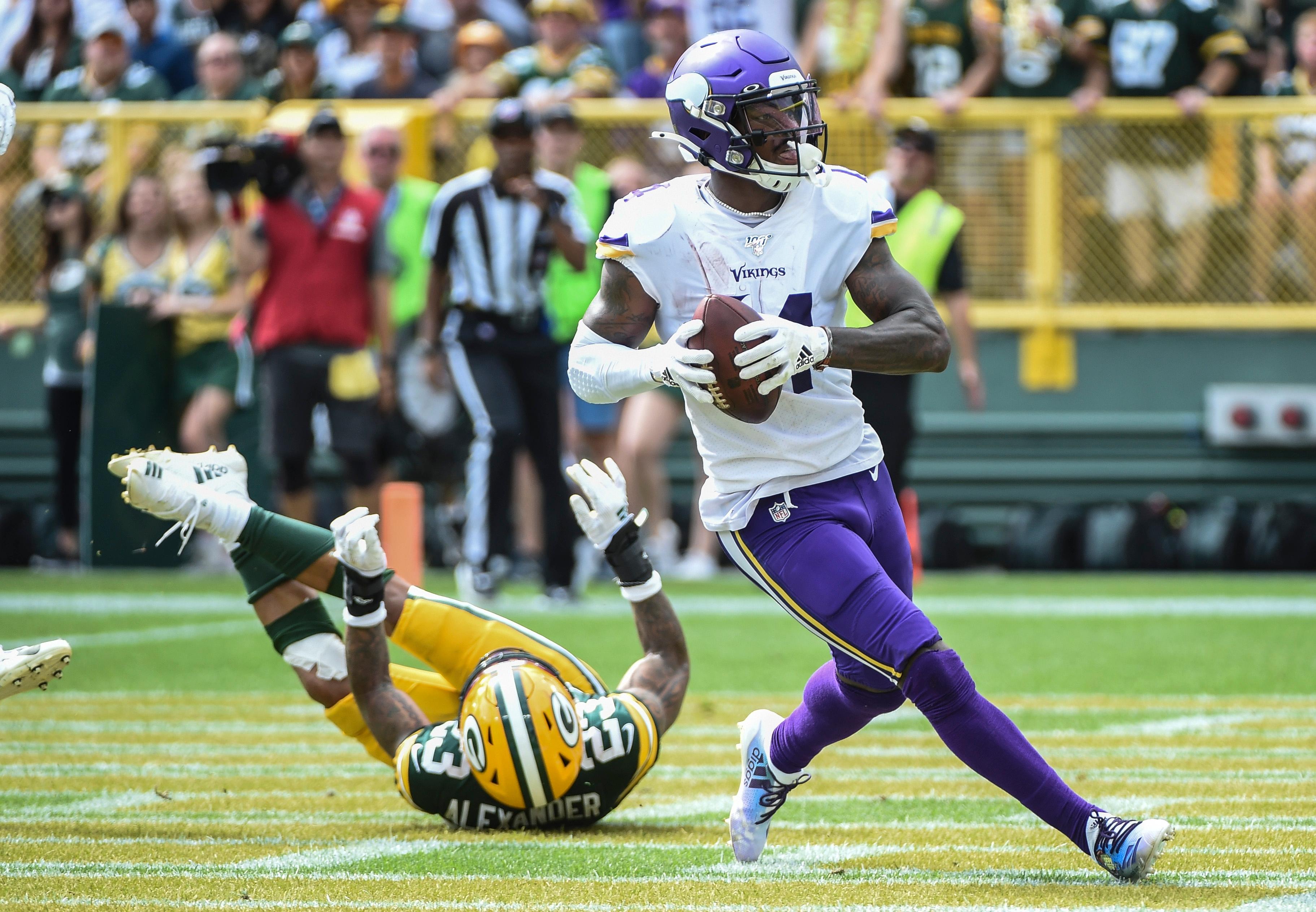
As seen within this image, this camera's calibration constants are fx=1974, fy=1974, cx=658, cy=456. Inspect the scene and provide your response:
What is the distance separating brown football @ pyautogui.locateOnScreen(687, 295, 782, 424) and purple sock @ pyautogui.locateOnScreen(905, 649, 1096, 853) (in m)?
0.63

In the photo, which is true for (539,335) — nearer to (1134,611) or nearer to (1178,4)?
(1134,611)

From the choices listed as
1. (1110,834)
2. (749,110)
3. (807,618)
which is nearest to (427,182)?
(749,110)

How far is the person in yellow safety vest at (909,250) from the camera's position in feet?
28.9

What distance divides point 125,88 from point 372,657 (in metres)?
10.7

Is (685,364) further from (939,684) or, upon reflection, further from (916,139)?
(916,139)

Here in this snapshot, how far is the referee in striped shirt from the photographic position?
9977 mm

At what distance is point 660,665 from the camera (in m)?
4.92

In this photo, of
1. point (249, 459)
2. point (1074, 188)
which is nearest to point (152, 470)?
point (249, 459)

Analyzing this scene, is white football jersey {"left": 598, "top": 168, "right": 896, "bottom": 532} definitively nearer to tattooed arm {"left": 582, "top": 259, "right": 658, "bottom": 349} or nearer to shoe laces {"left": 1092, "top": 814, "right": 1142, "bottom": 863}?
tattooed arm {"left": 582, "top": 259, "right": 658, "bottom": 349}

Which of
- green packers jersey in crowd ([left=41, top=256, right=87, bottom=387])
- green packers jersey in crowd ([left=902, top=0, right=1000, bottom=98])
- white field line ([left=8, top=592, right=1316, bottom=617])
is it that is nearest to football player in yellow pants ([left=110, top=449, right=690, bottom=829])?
white field line ([left=8, top=592, right=1316, bottom=617])

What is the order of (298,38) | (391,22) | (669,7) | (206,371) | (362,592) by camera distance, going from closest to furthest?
(362,592) → (669,7) → (206,371) → (391,22) → (298,38)

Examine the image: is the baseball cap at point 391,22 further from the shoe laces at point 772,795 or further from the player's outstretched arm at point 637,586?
the shoe laces at point 772,795

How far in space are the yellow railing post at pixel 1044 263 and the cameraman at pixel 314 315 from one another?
4565 mm

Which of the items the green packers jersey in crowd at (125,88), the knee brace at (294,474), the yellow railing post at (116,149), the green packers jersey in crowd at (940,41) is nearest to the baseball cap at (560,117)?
the knee brace at (294,474)
